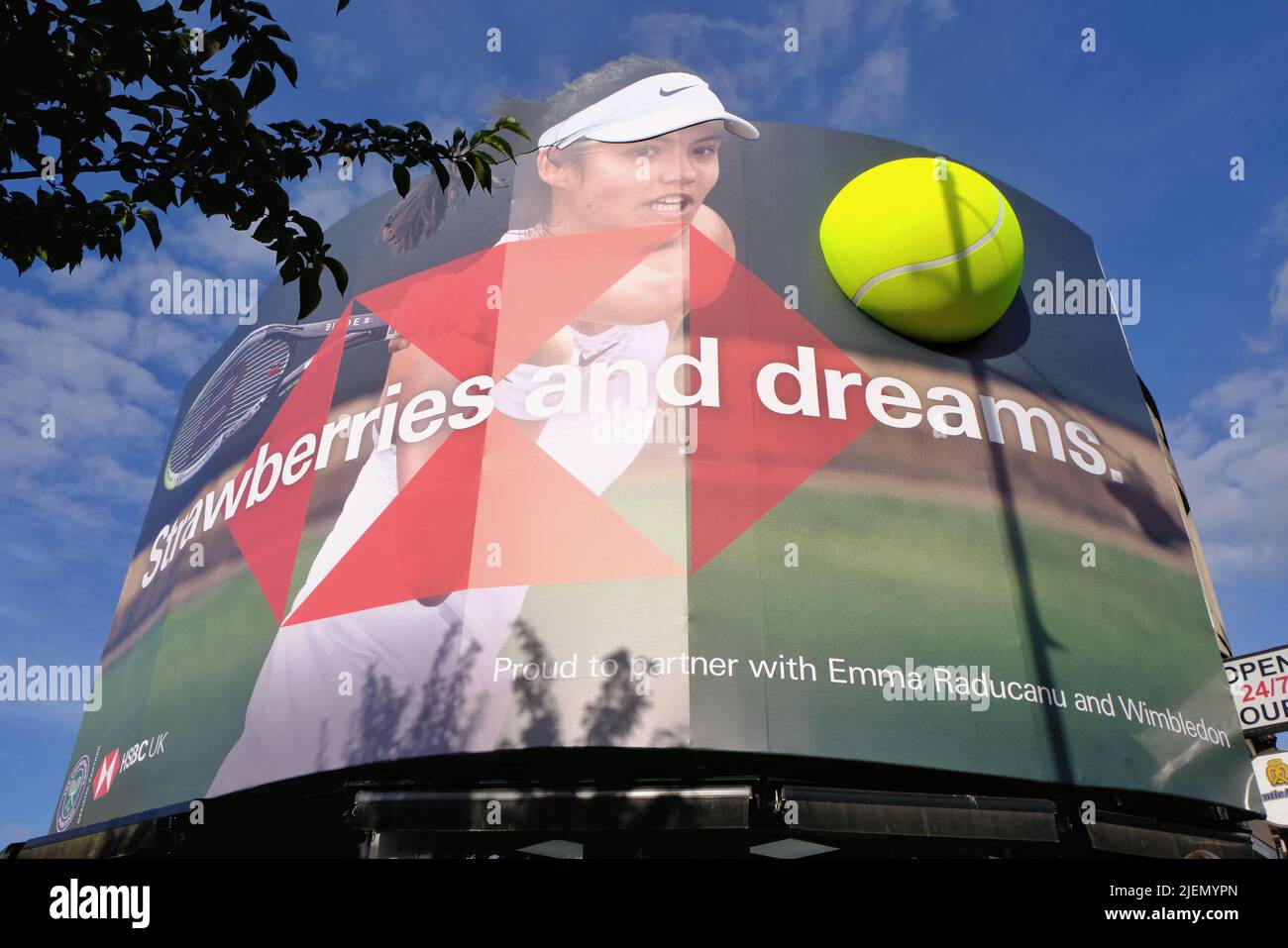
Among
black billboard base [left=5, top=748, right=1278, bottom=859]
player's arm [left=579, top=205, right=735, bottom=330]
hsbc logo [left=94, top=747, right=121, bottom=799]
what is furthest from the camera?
hsbc logo [left=94, top=747, right=121, bottom=799]

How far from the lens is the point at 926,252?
12602 mm

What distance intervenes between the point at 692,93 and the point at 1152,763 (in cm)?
993

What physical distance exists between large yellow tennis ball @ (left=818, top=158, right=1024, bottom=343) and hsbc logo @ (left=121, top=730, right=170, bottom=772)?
33.8ft

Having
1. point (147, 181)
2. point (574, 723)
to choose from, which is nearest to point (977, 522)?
point (574, 723)

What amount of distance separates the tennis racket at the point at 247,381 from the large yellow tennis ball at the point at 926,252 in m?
6.13

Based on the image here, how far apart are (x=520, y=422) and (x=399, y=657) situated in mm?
2958

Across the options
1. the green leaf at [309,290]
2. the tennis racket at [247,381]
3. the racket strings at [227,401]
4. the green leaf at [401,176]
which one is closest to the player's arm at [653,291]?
the tennis racket at [247,381]

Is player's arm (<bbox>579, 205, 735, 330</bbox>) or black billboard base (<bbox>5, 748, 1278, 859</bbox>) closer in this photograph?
black billboard base (<bbox>5, 748, 1278, 859</bbox>)

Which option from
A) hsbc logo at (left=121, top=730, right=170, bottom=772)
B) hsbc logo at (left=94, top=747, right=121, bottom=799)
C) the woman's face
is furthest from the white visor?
hsbc logo at (left=94, top=747, right=121, bottom=799)

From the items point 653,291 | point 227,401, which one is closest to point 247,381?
point 227,401

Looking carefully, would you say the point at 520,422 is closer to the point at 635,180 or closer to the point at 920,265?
the point at 635,180

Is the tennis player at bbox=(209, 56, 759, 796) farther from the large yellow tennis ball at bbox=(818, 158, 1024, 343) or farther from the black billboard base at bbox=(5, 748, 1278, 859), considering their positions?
the large yellow tennis ball at bbox=(818, 158, 1024, 343)

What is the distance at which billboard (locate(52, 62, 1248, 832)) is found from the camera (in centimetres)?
1069
